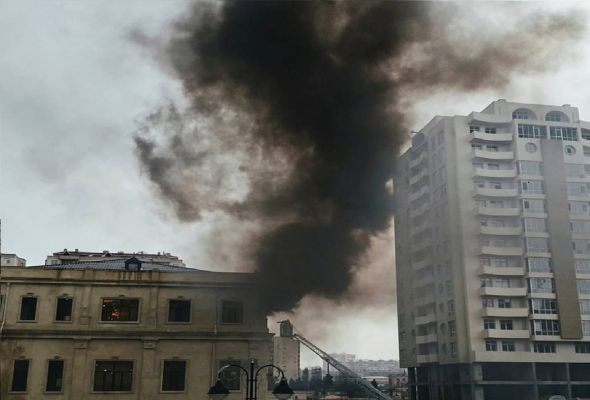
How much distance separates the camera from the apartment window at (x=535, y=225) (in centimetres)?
7744

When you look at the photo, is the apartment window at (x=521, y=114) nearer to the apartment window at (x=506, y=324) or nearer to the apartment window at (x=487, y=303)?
the apartment window at (x=487, y=303)

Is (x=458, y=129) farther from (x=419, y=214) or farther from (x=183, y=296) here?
(x=183, y=296)

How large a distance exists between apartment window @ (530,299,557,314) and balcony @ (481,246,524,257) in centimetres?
599

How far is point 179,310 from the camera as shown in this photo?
44.8 m

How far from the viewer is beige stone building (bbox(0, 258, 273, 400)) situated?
42062mm

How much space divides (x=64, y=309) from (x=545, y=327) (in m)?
56.1

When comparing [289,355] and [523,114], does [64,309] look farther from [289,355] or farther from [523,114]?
[289,355]

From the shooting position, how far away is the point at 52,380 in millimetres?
41969

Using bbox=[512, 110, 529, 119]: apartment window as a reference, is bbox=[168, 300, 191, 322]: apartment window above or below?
below

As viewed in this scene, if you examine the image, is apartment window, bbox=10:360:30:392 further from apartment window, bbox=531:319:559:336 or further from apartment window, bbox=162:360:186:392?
apartment window, bbox=531:319:559:336

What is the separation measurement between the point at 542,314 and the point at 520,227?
10.8 metres

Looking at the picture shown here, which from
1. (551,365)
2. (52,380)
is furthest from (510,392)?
(52,380)

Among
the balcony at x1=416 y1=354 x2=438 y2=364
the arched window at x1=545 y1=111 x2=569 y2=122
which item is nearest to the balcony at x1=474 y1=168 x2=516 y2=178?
the arched window at x1=545 y1=111 x2=569 y2=122

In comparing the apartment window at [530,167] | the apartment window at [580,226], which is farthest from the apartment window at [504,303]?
the apartment window at [530,167]
